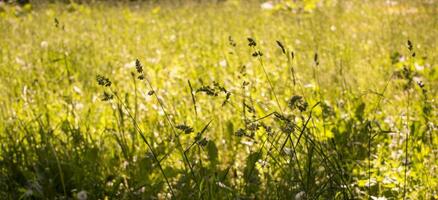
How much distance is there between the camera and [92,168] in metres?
2.20

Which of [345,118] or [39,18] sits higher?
[39,18]

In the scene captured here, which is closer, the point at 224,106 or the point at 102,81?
the point at 102,81

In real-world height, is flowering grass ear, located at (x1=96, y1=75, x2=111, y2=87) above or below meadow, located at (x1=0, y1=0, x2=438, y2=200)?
above

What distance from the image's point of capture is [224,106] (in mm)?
3146

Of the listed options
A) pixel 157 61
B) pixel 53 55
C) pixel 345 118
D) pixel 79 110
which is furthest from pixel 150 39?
pixel 345 118

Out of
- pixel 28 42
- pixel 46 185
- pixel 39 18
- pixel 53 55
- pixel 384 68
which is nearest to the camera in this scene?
pixel 46 185

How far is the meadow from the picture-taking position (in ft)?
6.07

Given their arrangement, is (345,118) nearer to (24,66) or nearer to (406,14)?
(24,66)

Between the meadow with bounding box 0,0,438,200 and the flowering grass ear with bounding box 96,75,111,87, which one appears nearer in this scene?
the flowering grass ear with bounding box 96,75,111,87

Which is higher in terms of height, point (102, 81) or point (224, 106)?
point (102, 81)

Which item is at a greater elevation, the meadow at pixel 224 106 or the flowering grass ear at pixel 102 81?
the flowering grass ear at pixel 102 81

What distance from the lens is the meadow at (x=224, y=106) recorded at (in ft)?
6.07

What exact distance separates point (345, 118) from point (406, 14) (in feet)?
13.9

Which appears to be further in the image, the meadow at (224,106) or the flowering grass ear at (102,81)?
the meadow at (224,106)
